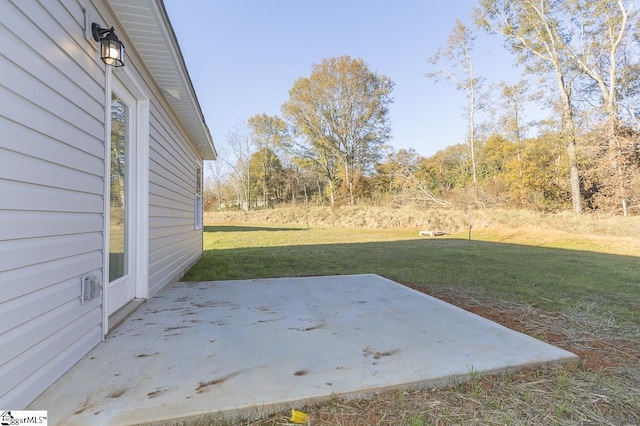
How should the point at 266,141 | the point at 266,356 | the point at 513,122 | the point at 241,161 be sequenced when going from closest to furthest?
1. the point at 266,356
2. the point at 513,122
3. the point at 266,141
4. the point at 241,161

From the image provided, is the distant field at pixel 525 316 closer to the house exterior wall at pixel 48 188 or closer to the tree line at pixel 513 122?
the house exterior wall at pixel 48 188

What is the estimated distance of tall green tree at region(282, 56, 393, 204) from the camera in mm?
Answer: 20766

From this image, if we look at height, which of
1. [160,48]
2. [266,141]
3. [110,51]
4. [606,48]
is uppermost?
[606,48]

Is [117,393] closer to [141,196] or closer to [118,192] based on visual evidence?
[118,192]

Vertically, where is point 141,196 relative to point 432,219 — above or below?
above

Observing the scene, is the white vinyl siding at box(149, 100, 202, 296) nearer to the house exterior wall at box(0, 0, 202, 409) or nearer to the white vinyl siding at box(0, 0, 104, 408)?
the house exterior wall at box(0, 0, 202, 409)

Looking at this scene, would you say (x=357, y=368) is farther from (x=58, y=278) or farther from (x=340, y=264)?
Result: (x=340, y=264)

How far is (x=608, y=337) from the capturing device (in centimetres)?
241

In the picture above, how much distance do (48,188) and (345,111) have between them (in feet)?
68.4

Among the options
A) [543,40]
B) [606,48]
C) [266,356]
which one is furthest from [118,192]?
[606,48]

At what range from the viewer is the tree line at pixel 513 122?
1305 cm

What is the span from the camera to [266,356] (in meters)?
1.85

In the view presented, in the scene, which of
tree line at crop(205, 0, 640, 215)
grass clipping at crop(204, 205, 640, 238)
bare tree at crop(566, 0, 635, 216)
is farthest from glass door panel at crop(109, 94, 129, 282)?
bare tree at crop(566, 0, 635, 216)

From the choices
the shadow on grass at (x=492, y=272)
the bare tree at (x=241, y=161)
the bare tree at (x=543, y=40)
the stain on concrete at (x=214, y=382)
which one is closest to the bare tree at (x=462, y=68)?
the bare tree at (x=543, y=40)
